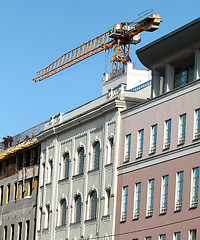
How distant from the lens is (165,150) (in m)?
57.8

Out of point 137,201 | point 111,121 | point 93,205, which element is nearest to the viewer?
point 137,201

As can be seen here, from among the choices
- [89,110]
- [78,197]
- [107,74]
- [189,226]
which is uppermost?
[107,74]

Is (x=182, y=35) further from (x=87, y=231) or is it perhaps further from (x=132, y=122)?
(x=87, y=231)

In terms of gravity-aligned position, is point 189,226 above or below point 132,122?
below

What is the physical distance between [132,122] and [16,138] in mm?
26478

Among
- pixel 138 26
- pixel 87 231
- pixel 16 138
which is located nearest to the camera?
pixel 87 231

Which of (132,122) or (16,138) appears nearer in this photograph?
(132,122)

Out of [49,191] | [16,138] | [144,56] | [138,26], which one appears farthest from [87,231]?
[138,26]

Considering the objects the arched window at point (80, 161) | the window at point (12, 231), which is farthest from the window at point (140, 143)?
the window at point (12, 231)

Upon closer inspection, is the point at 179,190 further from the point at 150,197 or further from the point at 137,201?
the point at 137,201

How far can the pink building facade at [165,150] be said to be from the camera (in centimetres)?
5466

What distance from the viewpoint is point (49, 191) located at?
7462 cm

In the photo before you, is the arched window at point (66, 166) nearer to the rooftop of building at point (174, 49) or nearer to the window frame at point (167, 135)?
the rooftop of building at point (174, 49)

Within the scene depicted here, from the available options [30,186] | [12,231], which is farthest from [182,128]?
[12,231]
